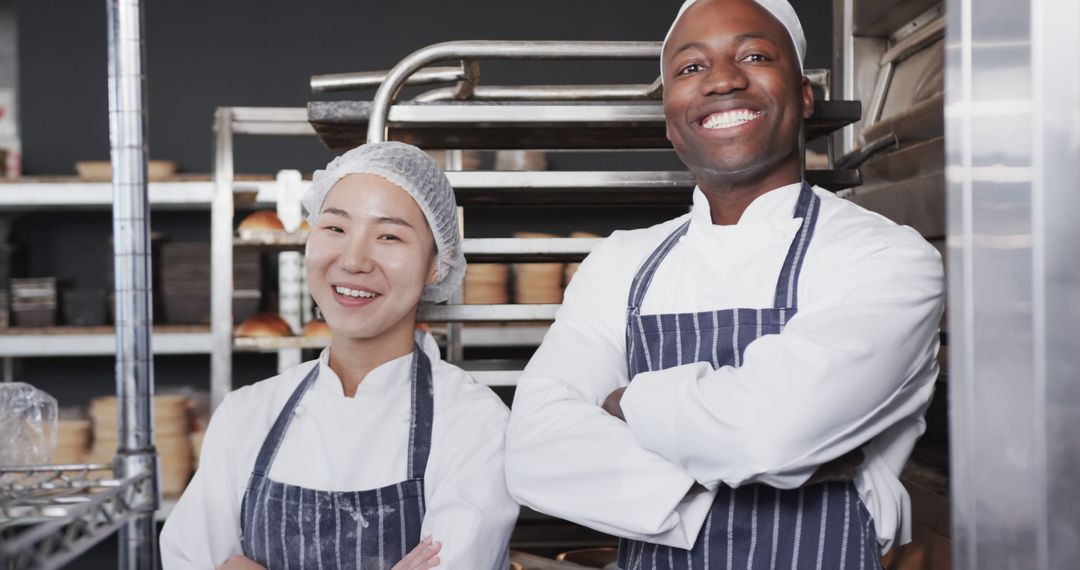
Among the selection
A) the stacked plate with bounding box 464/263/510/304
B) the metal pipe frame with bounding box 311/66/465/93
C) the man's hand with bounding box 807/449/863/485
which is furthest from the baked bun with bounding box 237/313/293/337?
the man's hand with bounding box 807/449/863/485

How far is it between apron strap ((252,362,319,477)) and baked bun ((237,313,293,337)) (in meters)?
1.92

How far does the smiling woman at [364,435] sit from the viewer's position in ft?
4.70

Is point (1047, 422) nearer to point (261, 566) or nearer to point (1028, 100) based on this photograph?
point (1028, 100)

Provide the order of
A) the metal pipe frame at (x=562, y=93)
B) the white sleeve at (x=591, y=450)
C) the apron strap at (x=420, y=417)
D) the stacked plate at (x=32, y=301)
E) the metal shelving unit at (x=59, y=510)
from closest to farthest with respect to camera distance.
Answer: the metal shelving unit at (x=59, y=510) < the white sleeve at (x=591, y=450) < the apron strap at (x=420, y=417) < the metal pipe frame at (x=562, y=93) < the stacked plate at (x=32, y=301)

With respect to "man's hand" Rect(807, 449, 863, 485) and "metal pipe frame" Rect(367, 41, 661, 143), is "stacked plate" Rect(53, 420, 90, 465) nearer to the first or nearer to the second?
"metal pipe frame" Rect(367, 41, 661, 143)

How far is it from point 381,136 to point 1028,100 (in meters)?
1.33

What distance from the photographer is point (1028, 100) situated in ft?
1.69

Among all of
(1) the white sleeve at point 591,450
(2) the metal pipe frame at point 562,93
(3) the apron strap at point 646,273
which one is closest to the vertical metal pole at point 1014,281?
(1) the white sleeve at point 591,450

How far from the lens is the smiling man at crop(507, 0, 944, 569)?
3.84 feet

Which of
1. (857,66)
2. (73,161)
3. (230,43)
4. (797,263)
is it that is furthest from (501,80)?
(797,263)

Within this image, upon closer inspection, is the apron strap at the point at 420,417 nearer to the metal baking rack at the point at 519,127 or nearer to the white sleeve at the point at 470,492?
the white sleeve at the point at 470,492

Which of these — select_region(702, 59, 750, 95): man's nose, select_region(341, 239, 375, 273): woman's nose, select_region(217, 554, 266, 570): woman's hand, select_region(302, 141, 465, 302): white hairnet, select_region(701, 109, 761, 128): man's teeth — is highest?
select_region(702, 59, 750, 95): man's nose

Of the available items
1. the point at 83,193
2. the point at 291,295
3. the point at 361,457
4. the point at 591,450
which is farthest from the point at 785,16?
the point at 83,193

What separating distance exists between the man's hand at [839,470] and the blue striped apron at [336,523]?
1.97 feet
